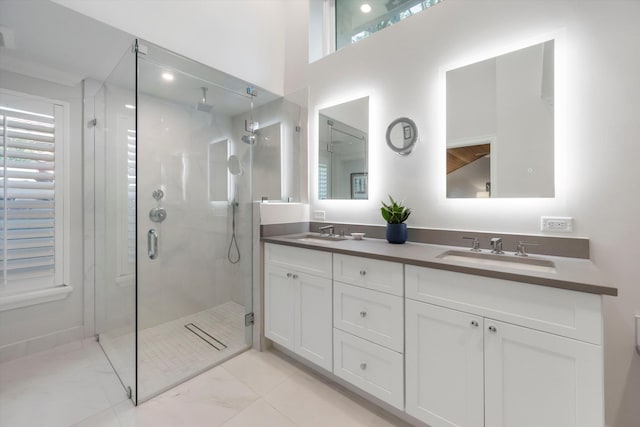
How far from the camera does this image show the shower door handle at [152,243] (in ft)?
6.93

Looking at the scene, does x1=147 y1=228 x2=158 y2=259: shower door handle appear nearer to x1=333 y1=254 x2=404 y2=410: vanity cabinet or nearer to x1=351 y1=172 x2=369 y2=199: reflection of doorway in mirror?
x1=333 y1=254 x2=404 y2=410: vanity cabinet

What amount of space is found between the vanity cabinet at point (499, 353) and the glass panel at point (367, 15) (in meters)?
2.06

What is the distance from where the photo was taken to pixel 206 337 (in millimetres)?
2240

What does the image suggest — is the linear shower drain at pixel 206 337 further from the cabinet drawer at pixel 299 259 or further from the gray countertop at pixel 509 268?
the gray countertop at pixel 509 268

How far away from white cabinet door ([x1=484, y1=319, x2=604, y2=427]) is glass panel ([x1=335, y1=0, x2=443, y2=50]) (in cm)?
223

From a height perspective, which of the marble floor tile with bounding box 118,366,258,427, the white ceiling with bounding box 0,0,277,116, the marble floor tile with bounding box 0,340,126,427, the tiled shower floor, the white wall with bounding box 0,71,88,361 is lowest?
the marble floor tile with bounding box 118,366,258,427

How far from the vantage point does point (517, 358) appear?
1.08 meters

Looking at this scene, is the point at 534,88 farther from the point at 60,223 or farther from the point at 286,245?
the point at 60,223

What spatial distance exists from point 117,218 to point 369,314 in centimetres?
196

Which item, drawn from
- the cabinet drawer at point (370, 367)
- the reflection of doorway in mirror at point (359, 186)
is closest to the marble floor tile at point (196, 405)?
the cabinet drawer at point (370, 367)

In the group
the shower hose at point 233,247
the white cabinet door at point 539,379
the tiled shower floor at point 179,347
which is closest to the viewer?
the white cabinet door at point 539,379

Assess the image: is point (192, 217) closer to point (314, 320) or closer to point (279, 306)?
point (279, 306)

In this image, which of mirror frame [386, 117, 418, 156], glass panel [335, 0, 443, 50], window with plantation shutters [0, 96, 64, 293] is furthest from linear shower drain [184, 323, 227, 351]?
glass panel [335, 0, 443, 50]

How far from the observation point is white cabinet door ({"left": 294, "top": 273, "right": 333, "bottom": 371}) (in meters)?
1.73
